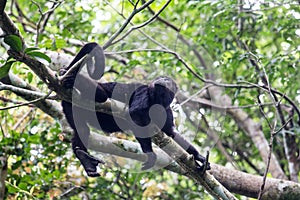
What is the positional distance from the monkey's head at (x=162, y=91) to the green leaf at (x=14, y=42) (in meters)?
Answer: 1.85

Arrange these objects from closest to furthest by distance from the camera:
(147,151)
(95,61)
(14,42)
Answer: (14,42) < (95,61) < (147,151)

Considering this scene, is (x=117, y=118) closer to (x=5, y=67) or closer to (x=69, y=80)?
(x=69, y=80)

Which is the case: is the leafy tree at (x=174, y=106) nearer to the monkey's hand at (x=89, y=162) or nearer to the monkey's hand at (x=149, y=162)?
the monkey's hand at (x=149, y=162)

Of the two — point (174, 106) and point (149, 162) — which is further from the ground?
point (174, 106)

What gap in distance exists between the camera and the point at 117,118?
4488 millimetres

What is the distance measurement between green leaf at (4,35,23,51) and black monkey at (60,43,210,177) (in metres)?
0.76

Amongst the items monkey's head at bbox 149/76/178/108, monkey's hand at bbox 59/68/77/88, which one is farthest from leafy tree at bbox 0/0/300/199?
monkey's head at bbox 149/76/178/108

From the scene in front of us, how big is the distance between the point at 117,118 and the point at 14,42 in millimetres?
1543

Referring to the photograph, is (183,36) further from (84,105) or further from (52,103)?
(84,105)

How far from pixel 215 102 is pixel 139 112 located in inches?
109

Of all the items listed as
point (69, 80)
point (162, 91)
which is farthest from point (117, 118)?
point (69, 80)

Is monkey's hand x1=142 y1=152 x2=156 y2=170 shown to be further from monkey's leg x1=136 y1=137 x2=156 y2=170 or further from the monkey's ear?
the monkey's ear

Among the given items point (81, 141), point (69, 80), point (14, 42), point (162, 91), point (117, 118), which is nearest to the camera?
point (14, 42)

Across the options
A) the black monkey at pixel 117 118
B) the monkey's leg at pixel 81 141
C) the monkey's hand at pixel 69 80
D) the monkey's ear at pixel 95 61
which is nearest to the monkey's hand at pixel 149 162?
the black monkey at pixel 117 118
